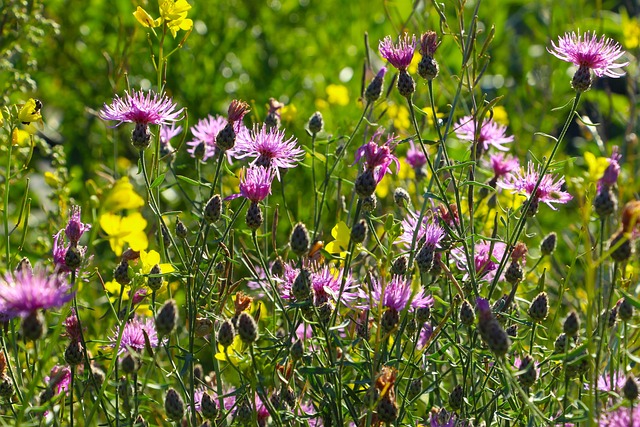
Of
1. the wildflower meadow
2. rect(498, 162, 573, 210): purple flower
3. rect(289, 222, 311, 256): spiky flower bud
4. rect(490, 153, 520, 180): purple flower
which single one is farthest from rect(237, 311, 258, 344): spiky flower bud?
rect(490, 153, 520, 180): purple flower

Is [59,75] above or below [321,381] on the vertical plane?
above

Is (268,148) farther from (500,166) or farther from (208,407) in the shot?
(500,166)

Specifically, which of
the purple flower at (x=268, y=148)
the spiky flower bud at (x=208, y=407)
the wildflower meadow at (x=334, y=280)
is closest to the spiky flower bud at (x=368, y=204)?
the wildflower meadow at (x=334, y=280)

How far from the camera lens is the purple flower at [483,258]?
1422 mm

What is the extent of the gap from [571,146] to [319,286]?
3645mm

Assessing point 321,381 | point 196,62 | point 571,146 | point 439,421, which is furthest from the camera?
point 571,146

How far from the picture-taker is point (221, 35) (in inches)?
125

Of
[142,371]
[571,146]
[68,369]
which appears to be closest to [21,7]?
[142,371]

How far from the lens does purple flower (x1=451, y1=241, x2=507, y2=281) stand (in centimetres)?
142

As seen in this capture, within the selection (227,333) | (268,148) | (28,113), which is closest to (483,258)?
(268,148)

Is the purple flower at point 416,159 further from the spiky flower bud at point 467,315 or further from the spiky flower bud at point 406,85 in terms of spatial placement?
the spiky flower bud at point 467,315

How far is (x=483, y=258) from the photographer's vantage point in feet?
4.91

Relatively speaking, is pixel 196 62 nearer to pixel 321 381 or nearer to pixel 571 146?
pixel 321 381

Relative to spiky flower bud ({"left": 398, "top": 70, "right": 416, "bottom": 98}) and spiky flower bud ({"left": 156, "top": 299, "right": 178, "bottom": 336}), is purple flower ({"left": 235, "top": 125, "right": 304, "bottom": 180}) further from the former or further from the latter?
spiky flower bud ({"left": 156, "top": 299, "right": 178, "bottom": 336})
